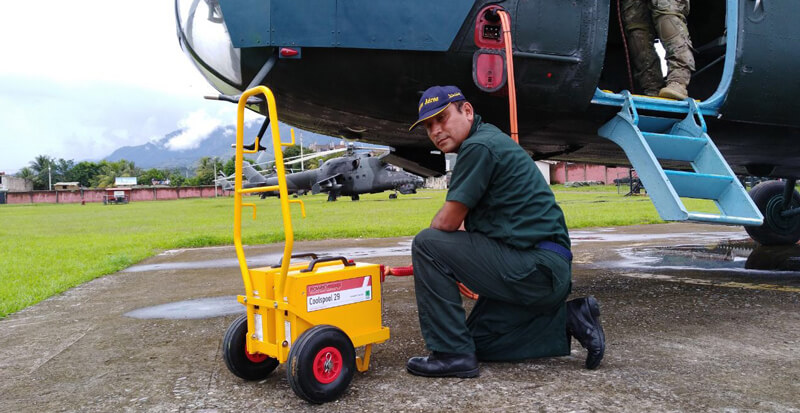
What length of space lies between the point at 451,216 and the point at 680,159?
2066 mm

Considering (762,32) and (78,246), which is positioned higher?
(762,32)

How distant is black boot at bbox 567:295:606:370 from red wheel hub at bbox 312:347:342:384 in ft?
4.14

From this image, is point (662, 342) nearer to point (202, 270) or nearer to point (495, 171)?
point (495, 171)

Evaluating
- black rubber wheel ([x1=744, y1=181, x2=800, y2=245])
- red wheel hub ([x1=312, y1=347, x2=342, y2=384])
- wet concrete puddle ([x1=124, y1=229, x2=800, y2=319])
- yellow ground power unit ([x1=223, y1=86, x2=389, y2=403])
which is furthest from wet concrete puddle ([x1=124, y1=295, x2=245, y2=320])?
black rubber wheel ([x1=744, y1=181, x2=800, y2=245])

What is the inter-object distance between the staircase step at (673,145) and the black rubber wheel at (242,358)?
9.29ft

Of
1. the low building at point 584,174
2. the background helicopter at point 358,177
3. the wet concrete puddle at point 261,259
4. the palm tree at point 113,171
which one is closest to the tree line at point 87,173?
the palm tree at point 113,171

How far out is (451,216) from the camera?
2.81 metres

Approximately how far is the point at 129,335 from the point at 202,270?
365cm

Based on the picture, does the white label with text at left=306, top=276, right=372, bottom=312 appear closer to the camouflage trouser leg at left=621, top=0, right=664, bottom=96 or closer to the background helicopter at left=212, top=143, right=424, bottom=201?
the camouflage trouser leg at left=621, top=0, right=664, bottom=96

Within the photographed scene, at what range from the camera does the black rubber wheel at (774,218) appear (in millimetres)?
8641

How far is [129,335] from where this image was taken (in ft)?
13.1

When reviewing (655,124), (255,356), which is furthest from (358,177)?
(255,356)

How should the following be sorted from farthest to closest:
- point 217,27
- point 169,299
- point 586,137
Answer: point 169,299
point 586,137
point 217,27

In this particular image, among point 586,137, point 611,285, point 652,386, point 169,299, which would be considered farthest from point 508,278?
point 169,299
